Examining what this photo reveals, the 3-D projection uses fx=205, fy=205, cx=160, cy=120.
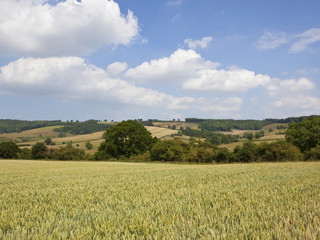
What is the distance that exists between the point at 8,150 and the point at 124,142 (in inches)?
2007

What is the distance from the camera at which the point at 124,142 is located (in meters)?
66.1

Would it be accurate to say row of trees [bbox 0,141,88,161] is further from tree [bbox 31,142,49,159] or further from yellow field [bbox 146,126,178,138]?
yellow field [bbox 146,126,178,138]

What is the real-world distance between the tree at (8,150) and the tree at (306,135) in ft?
324

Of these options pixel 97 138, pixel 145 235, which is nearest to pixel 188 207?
pixel 145 235

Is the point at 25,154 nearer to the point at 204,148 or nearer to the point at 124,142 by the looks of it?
the point at 124,142

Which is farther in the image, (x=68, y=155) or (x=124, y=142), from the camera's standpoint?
(x=68, y=155)

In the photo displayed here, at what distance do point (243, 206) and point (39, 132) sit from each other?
184 meters

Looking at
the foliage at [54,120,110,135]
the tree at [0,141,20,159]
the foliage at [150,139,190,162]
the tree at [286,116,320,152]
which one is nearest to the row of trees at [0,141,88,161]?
the tree at [0,141,20,159]

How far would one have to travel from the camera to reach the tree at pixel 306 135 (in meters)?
56.8

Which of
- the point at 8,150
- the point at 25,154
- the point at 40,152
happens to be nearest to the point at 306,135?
the point at 40,152

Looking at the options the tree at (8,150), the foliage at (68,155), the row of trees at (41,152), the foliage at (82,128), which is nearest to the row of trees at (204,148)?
the foliage at (68,155)

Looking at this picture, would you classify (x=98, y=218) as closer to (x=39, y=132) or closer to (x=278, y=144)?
(x=278, y=144)

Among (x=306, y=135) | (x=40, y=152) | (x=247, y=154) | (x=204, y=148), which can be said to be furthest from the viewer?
(x=40, y=152)

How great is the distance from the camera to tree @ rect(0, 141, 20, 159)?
8050 cm
